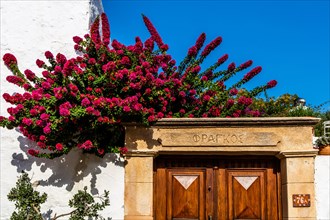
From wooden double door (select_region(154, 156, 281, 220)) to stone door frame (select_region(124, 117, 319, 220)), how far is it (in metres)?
0.24

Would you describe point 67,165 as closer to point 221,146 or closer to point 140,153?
point 140,153

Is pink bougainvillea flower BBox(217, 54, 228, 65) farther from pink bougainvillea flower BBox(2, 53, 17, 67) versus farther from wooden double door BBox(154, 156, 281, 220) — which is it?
pink bougainvillea flower BBox(2, 53, 17, 67)

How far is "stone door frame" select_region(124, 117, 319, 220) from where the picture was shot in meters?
6.38

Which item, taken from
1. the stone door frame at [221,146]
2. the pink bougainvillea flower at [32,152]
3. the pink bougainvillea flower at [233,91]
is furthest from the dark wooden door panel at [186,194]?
the pink bougainvillea flower at [32,152]

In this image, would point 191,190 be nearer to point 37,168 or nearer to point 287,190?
point 287,190

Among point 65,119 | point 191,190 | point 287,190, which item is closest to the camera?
point 65,119

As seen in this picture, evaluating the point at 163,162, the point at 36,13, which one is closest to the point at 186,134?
the point at 163,162

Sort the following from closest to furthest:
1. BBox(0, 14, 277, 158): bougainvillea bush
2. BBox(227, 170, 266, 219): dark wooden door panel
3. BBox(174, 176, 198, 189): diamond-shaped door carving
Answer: BBox(0, 14, 277, 158): bougainvillea bush < BBox(227, 170, 266, 219): dark wooden door panel < BBox(174, 176, 198, 189): diamond-shaped door carving

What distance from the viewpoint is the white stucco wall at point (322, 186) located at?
6.33m

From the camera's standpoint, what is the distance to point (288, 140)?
645 cm

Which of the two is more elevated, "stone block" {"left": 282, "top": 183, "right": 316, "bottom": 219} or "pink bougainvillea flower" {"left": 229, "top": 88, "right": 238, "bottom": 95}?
"pink bougainvillea flower" {"left": 229, "top": 88, "right": 238, "bottom": 95}

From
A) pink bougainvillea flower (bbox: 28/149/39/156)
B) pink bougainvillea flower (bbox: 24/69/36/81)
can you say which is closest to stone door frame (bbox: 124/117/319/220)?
pink bougainvillea flower (bbox: 28/149/39/156)

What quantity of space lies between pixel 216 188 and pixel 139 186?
1164mm

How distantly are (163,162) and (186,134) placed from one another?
2.08ft
